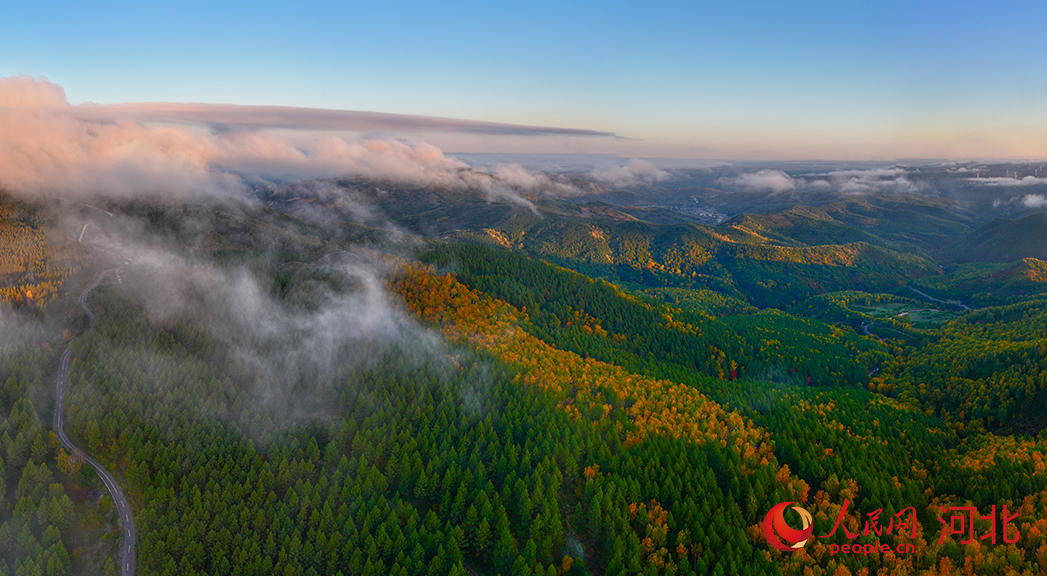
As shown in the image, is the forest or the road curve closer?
the forest

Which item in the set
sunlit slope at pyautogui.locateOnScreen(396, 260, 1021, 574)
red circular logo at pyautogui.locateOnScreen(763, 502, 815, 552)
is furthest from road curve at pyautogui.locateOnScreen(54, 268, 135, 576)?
red circular logo at pyautogui.locateOnScreen(763, 502, 815, 552)

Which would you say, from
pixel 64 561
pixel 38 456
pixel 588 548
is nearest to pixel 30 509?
pixel 64 561

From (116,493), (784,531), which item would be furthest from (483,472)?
(116,493)

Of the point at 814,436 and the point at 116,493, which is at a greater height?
the point at 814,436

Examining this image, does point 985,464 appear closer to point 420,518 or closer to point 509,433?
point 509,433

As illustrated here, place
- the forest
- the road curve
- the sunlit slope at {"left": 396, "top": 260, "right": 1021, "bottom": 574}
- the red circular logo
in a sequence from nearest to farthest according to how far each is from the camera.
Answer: the forest, the road curve, the red circular logo, the sunlit slope at {"left": 396, "top": 260, "right": 1021, "bottom": 574}

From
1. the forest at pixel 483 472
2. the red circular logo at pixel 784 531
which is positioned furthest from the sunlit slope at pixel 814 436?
the red circular logo at pixel 784 531

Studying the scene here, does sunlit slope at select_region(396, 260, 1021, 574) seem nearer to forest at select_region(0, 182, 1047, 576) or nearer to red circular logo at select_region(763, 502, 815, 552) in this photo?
forest at select_region(0, 182, 1047, 576)

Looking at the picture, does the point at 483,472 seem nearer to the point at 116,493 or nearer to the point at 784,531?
the point at 784,531
